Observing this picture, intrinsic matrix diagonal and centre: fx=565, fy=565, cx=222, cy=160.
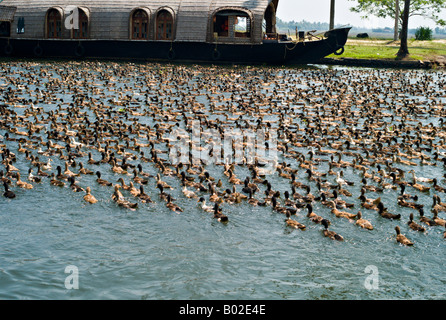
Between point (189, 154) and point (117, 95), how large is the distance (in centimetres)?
2025

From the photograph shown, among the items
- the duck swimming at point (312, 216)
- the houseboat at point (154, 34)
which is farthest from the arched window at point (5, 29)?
the duck swimming at point (312, 216)

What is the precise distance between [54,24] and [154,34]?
1336 cm

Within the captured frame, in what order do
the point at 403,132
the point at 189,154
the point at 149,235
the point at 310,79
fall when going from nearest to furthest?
the point at 149,235 < the point at 189,154 < the point at 403,132 < the point at 310,79

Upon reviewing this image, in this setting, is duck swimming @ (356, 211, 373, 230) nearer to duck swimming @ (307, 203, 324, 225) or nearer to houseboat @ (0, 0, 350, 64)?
duck swimming @ (307, 203, 324, 225)

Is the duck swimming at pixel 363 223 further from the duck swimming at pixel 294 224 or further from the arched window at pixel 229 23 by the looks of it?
the arched window at pixel 229 23

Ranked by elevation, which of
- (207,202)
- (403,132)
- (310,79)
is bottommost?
(207,202)

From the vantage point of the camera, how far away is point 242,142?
103 ft

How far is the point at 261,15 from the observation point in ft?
216

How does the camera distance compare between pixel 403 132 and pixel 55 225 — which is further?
pixel 403 132

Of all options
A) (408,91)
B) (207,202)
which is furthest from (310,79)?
(207,202)

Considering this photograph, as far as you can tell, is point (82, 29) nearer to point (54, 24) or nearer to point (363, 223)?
point (54, 24)

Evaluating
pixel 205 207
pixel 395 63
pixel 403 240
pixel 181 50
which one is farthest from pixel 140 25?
pixel 403 240
